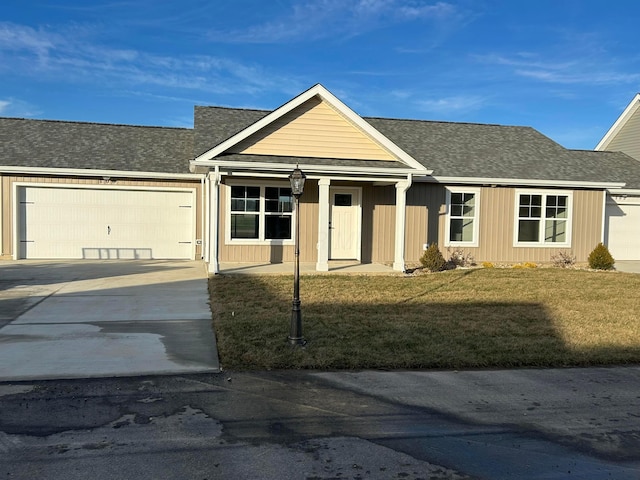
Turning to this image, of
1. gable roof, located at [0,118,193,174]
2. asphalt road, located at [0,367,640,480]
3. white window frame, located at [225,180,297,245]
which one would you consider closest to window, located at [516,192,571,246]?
white window frame, located at [225,180,297,245]

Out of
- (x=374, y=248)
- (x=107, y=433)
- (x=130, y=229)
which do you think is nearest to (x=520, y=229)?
(x=374, y=248)

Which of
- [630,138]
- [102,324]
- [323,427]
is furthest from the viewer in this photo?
[630,138]

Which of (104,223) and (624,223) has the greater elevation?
(624,223)

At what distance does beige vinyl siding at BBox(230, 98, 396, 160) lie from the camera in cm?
1432

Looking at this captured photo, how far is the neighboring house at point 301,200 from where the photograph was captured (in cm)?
1491

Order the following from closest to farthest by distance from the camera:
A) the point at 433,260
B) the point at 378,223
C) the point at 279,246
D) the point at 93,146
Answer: the point at 433,260, the point at 279,246, the point at 378,223, the point at 93,146

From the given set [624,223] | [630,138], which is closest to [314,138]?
[624,223]

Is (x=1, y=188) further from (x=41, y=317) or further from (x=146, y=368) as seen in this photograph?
(x=146, y=368)

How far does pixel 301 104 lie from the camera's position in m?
14.4

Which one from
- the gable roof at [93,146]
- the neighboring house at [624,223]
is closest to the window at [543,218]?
the neighboring house at [624,223]

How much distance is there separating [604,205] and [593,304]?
8.88 metres

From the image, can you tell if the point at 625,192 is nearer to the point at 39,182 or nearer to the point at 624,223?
the point at 624,223

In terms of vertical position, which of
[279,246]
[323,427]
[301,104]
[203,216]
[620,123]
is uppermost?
[620,123]

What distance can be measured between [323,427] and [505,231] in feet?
45.7
